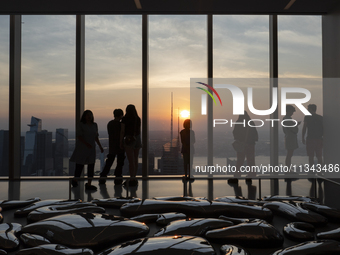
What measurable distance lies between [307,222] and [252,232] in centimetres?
38

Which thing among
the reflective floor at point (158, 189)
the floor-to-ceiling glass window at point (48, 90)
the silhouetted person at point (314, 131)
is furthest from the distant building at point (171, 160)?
the silhouetted person at point (314, 131)

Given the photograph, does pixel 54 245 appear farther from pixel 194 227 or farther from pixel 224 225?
pixel 224 225

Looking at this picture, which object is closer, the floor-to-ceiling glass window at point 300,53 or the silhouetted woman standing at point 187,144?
the silhouetted woman standing at point 187,144

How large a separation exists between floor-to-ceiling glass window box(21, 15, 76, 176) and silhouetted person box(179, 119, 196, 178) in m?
2.22

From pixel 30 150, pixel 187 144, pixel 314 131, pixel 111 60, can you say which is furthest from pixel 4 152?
pixel 314 131

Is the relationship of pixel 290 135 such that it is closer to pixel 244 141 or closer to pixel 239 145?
pixel 244 141

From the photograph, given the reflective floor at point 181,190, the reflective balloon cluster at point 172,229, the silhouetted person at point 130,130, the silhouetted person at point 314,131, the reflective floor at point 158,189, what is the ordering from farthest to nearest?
the silhouetted person at point 314,131 < the silhouetted person at point 130,130 < the reflective floor at point 158,189 < the reflective floor at point 181,190 < the reflective balloon cluster at point 172,229

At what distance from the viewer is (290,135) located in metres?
5.81

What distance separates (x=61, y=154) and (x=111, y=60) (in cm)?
212

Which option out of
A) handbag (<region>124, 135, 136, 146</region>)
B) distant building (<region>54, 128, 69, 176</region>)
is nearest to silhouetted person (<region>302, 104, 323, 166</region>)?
handbag (<region>124, 135, 136, 146</region>)

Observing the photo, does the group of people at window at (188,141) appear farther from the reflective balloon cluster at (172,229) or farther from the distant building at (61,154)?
the reflective balloon cluster at (172,229)

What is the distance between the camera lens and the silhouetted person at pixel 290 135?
5.76 m
